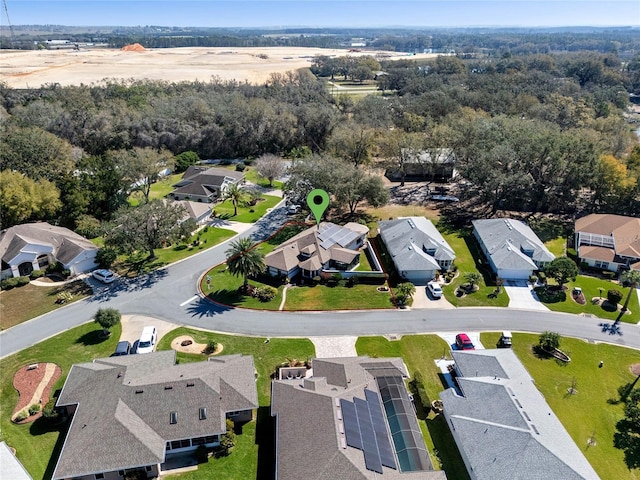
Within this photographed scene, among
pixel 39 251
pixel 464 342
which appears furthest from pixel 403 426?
pixel 39 251

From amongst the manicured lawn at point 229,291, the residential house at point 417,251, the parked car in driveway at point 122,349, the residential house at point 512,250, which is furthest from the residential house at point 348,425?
the residential house at point 512,250

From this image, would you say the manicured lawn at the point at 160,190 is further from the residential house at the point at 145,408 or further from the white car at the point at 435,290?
the white car at the point at 435,290

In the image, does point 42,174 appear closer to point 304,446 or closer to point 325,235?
point 325,235

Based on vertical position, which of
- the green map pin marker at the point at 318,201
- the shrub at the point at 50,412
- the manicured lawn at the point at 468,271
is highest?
the green map pin marker at the point at 318,201

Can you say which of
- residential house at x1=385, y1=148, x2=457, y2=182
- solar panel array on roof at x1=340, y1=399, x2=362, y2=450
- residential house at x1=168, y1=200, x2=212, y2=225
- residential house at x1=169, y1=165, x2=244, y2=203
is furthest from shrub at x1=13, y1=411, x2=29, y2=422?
residential house at x1=385, y1=148, x2=457, y2=182

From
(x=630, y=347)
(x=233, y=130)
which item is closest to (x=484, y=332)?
(x=630, y=347)

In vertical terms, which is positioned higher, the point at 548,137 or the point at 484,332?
the point at 548,137
